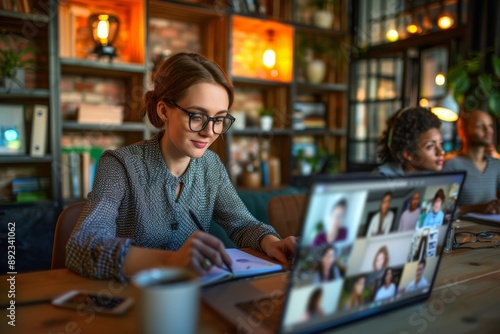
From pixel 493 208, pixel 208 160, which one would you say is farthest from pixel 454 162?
pixel 208 160

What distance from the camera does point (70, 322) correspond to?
72 cm

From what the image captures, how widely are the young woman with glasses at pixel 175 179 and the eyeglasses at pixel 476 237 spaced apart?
65 cm

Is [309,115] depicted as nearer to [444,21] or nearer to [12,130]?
[444,21]

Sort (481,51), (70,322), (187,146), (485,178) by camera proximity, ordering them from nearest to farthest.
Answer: (70,322) → (187,146) → (485,178) → (481,51)

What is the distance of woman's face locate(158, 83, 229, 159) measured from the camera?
1.28 m

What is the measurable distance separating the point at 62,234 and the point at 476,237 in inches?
55.5

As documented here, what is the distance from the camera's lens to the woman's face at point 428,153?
1.99 meters

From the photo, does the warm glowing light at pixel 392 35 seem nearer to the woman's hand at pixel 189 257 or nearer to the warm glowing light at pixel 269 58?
the warm glowing light at pixel 269 58

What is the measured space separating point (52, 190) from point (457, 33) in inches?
142

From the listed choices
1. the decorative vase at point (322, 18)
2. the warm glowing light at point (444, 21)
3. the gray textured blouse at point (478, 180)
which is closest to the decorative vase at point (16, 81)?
the decorative vase at point (322, 18)

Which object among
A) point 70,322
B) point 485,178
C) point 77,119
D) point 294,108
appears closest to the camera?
point 70,322

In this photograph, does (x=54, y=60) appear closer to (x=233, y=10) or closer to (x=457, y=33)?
(x=233, y=10)

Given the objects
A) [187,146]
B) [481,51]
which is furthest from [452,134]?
[187,146]

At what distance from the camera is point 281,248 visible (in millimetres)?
1160
